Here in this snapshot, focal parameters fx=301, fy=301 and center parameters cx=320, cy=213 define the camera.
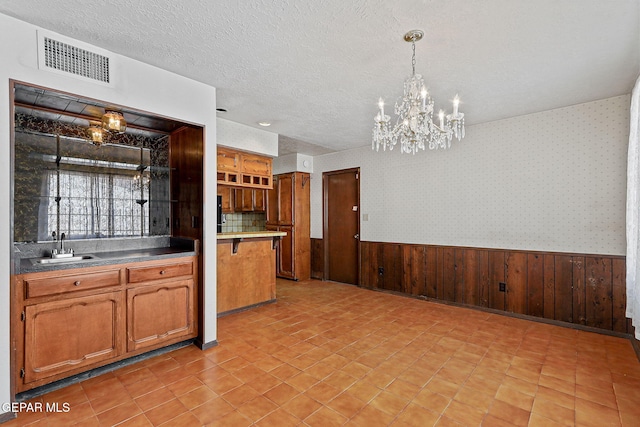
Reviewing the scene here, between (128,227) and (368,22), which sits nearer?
(368,22)

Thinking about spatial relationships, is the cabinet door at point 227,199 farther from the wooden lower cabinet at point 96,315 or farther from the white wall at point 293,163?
the wooden lower cabinet at point 96,315

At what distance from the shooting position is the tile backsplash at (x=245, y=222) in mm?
5656

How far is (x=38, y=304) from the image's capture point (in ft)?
6.85

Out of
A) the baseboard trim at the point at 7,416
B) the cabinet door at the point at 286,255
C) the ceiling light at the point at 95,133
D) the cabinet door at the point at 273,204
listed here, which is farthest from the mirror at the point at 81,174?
the cabinet door at the point at 273,204

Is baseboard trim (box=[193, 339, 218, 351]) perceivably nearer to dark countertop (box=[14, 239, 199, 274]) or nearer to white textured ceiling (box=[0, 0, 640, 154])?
dark countertop (box=[14, 239, 199, 274])

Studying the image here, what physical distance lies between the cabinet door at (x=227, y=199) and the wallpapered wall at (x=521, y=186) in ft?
8.60

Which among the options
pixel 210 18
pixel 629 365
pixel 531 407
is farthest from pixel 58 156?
pixel 629 365

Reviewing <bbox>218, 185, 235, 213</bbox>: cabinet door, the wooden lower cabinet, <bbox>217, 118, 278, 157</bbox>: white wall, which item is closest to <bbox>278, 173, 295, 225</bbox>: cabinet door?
<bbox>218, 185, 235, 213</bbox>: cabinet door

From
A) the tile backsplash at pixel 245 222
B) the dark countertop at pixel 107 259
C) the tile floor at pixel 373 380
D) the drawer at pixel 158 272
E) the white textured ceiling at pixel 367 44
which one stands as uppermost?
the white textured ceiling at pixel 367 44

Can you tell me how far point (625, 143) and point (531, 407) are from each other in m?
2.98

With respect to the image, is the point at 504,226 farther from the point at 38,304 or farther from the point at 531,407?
the point at 38,304

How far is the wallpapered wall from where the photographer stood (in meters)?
3.29

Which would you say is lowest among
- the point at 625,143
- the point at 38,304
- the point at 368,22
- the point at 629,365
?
the point at 629,365

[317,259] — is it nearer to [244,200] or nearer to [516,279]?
[244,200]
